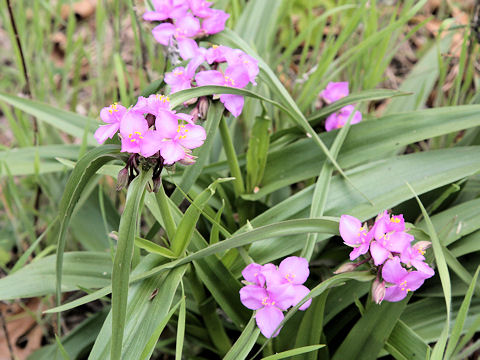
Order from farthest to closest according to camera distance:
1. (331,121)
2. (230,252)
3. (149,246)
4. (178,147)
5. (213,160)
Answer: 1. (213,160)
2. (331,121)
3. (230,252)
4. (149,246)
5. (178,147)

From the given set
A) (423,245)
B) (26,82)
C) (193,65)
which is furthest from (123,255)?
(26,82)

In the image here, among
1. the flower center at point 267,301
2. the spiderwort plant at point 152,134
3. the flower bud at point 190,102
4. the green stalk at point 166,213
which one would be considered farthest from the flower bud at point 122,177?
the flower center at point 267,301

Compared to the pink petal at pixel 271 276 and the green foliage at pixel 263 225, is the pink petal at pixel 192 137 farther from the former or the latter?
the pink petal at pixel 271 276

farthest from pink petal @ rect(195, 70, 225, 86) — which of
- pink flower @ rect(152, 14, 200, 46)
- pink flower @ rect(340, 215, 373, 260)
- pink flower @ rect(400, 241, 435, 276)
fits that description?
pink flower @ rect(400, 241, 435, 276)

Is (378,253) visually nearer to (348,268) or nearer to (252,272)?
(348,268)

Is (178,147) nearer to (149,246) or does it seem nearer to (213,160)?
(149,246)

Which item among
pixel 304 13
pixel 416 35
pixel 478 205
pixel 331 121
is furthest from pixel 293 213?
pixel 416 35

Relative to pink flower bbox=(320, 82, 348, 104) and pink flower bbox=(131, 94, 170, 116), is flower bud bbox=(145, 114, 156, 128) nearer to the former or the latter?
pink flower bbox=(131, 94, 170, 116)

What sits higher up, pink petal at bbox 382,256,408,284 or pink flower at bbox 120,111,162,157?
pink flower at bbox 120,111,162,157
